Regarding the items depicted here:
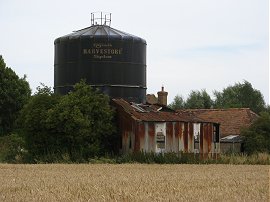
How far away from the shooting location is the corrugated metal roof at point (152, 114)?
140 feet

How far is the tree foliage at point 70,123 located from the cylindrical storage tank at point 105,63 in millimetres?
1811

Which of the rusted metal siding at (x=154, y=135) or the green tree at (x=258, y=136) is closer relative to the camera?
the rusted metal siding at (x=154, y=135)

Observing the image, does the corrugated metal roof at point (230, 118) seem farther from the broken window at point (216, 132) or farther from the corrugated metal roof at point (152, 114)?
the corrugated metal roof at point (152, 114)

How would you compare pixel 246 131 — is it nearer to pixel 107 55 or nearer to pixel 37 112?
pixel 107 55

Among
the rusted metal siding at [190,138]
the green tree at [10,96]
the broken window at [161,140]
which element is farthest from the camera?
the green tree at [10,96]

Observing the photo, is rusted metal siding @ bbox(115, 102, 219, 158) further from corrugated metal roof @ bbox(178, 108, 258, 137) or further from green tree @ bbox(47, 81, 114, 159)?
corrugated metal roof @ bbox(178, 108, 258, 137)

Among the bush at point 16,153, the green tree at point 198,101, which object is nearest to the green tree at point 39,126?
the bush at point 16,153

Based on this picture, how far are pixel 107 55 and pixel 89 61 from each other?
120 cm

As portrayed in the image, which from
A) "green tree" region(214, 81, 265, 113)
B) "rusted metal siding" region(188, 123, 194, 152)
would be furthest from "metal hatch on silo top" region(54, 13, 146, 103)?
"green tree" region(214, 81, 265, 113)

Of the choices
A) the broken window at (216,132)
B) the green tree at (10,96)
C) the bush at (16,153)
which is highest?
the green tree at (10,96)

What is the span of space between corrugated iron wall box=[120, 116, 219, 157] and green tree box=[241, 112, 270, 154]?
599 cm

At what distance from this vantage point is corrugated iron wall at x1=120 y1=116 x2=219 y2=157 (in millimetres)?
41969

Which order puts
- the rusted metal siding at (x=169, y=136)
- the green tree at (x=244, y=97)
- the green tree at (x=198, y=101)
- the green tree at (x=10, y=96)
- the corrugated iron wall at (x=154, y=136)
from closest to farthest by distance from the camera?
the corrugated iron wall at (x=154, y=136) → the rusted metal siding at (x=169, y=136) → the green tree at (x=10, y=96) → the green tree at (x=198, y=101) → the green tree at (x=244, y=97)

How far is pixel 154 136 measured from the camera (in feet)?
139
